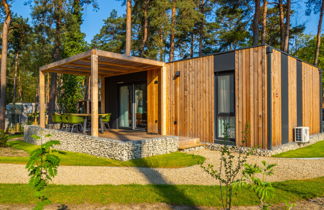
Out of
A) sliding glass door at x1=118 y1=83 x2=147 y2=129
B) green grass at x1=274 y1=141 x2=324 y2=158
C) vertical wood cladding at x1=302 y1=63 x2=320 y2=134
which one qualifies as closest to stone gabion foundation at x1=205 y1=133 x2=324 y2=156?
green grass at x1=274 y1=141 x2=324 y2=158

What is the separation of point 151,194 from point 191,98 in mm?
4923

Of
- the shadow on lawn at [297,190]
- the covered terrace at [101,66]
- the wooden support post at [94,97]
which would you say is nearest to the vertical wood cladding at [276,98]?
the shadow on lawn at [297,190]

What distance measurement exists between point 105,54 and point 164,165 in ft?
11.7

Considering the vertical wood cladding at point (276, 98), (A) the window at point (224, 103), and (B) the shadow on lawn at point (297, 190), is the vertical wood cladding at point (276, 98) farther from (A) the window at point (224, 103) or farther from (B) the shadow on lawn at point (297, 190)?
(B) the shadow on lawn at point (297, 190)

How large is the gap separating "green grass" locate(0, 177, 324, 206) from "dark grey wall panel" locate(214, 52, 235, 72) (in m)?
3.94

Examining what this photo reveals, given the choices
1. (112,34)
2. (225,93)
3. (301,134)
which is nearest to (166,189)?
(225,93)

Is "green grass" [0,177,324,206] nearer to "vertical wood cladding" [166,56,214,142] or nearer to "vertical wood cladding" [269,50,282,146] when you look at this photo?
"vertical wood cladding" [269,50,282,146]

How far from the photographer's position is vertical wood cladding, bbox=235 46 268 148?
20.4 ft

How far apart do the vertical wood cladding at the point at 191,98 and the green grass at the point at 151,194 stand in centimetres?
378

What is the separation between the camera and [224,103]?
7.16m

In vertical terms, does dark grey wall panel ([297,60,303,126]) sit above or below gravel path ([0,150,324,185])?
above

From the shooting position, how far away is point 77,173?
469 cm

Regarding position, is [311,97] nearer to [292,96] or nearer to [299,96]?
[299,96]

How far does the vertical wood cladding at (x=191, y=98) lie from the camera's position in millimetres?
7438
